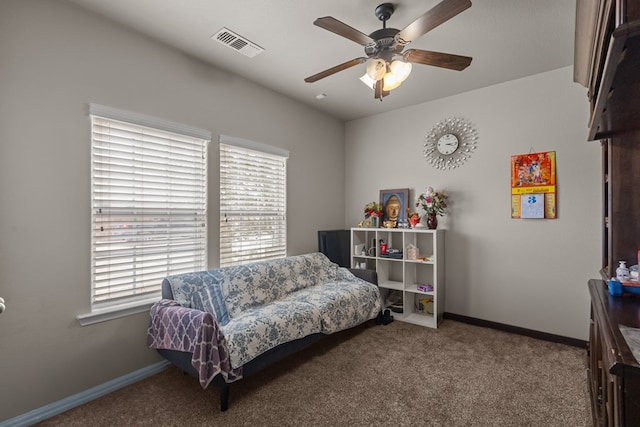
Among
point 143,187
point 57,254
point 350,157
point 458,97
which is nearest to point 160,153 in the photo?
point 143,187

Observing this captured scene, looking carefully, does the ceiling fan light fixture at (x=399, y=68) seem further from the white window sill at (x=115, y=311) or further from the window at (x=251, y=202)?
the white window sill at (x=115, y=311)

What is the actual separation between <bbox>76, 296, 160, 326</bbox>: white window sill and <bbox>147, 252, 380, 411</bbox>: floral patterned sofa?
4.8 inches

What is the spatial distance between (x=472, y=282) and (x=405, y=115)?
2249mm

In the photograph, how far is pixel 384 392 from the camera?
215cm

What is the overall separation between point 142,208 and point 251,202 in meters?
1.10

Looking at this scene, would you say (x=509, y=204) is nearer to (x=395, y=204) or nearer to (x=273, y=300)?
(x=395, y=204)

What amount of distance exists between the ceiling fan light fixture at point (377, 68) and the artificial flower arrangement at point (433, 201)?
193cm

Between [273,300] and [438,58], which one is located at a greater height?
[438,58]

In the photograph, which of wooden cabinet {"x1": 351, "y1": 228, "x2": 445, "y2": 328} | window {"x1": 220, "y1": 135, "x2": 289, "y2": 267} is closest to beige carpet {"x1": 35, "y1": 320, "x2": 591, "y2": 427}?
wooden cabinet {"x1": 351, "y1": 228, "x2": 445, "y2": 328}

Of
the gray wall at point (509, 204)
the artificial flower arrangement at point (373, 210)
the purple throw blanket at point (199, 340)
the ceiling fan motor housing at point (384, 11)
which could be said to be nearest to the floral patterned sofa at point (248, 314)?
the purple throw blanket at point (199, 340)

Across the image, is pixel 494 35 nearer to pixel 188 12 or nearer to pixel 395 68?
pixel 395 68

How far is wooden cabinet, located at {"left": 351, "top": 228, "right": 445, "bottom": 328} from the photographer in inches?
136

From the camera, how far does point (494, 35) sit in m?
2.40

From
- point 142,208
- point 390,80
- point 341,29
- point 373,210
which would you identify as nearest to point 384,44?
point 390,80
